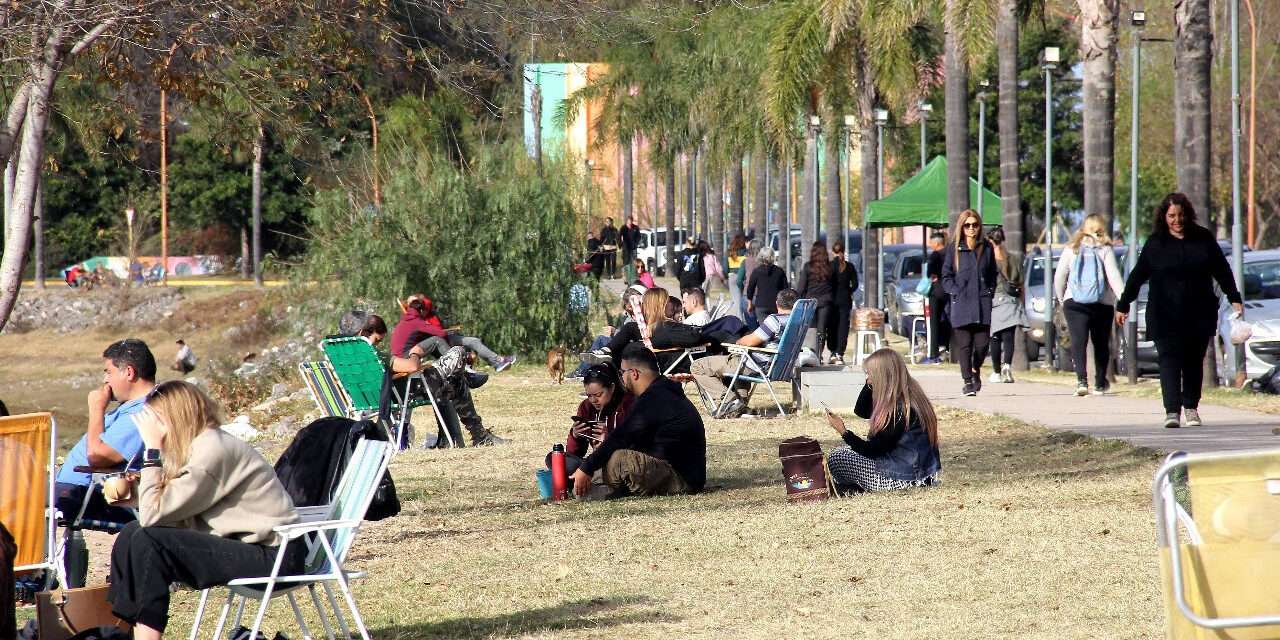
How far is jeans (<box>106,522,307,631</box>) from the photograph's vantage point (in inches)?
A: 227

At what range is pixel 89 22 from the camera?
340 inches

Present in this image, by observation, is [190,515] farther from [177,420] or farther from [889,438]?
[889,438]

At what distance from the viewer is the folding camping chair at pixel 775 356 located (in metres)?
14.8

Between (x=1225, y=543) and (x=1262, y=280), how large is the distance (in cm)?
1634

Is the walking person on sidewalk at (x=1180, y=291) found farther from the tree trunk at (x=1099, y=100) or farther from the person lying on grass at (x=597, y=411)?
the tree trunk at (x=1099, y=100)

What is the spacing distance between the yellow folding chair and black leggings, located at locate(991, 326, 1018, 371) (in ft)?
44.2

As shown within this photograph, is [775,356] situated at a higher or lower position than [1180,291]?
lower

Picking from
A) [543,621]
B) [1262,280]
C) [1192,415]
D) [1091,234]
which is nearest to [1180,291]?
[1192,415]

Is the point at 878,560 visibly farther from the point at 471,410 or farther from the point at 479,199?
the point at 479,199

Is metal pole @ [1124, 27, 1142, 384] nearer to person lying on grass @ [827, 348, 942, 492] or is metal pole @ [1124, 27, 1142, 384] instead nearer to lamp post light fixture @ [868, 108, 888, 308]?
person lying on grass @ [827, 348, 942, 492]

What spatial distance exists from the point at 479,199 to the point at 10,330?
34.9 m

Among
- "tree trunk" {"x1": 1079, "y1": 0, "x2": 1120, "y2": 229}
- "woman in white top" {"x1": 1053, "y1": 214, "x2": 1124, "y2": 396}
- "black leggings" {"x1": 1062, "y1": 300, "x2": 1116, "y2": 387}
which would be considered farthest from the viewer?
"tree trunk" {"x1": 1079, "y1": 0, "x2": 1120, "y2": 229}

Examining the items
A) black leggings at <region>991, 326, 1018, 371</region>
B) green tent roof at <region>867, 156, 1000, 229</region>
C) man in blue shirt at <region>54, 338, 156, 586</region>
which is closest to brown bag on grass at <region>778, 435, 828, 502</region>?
man in blue shirt at <region>54, 338, 156, 586</region>

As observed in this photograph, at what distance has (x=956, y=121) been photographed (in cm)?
2644
